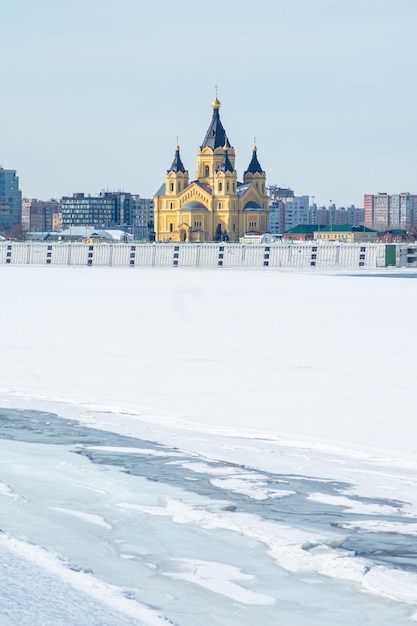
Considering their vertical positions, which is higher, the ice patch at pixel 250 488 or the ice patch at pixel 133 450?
the ice patch at pixel 133 450

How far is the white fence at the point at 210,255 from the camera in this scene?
74.8 meters

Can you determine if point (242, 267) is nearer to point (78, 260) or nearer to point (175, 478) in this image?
point (78, 260)

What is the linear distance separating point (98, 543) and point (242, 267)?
6925cm

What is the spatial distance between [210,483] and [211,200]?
18008cm

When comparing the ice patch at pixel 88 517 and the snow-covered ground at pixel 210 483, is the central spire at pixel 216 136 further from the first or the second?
the ice patch at pixel 88 517

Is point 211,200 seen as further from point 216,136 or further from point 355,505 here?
point 355,505

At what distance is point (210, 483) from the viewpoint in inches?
348

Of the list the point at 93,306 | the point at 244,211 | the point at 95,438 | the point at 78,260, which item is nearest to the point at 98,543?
the point at 95,438

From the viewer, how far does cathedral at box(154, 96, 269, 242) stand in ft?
618

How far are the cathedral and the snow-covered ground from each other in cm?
16974

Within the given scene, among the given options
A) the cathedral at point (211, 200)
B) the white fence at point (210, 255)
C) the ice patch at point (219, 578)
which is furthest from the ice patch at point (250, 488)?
the cathedral at point (211, 200)

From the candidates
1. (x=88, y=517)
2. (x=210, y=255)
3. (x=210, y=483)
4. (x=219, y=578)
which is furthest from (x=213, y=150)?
(x=219, y=578)

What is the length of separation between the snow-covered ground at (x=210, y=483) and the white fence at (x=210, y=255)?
55.6 meters

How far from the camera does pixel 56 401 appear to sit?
1288 cm
